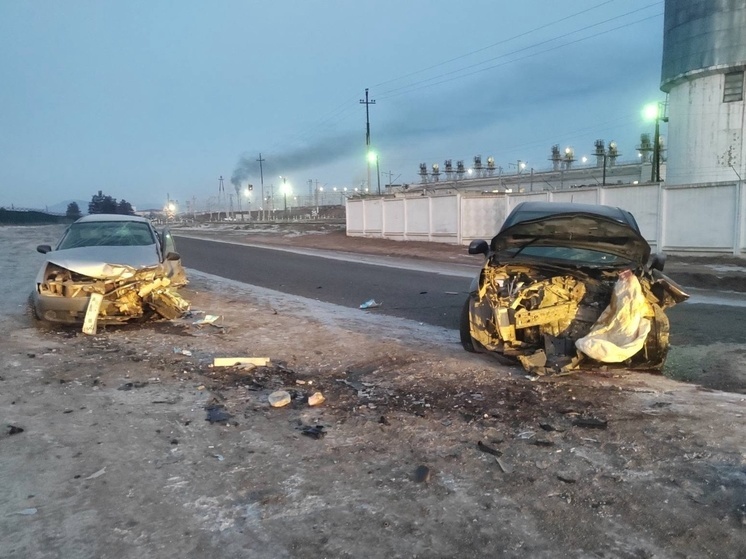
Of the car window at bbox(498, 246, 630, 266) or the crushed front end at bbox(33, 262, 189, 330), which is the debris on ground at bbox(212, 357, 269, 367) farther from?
the car window at bbox(498, 246, 630, 266)

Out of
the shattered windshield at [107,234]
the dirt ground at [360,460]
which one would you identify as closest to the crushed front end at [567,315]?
the dirt ground at [360,460]

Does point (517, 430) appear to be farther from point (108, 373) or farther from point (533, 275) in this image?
point (108, 373)

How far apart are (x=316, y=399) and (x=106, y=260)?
457 centimetres

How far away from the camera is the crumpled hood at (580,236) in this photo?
6113 millimetres

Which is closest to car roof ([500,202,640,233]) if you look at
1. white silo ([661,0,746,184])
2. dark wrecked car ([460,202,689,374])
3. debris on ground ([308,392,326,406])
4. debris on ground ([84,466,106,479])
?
dark wrecked car ([460,202,689,374])

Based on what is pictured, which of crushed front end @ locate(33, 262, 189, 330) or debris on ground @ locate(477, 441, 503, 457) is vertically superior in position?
crushed front end @ locate(33, 262, 189, 330)

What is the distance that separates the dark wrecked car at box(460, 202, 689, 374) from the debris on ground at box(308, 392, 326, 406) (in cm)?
208

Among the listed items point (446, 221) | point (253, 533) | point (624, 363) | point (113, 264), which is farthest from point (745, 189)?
point (253, 533)

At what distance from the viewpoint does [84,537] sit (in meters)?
2.91

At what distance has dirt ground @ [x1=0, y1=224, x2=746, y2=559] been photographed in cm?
290

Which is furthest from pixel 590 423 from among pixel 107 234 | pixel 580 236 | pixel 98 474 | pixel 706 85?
pixel 706 85

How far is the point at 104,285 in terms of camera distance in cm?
769

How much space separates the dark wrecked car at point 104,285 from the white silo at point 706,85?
92.9 feet

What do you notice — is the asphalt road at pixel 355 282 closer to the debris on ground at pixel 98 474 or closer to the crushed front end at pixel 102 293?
the crushed front end at pixel 102 293
